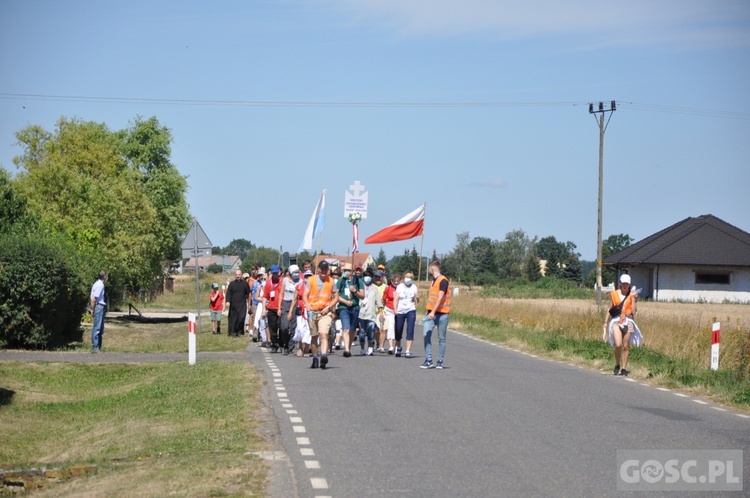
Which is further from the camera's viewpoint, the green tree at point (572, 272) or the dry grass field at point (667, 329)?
the green tree at point (572, 272)

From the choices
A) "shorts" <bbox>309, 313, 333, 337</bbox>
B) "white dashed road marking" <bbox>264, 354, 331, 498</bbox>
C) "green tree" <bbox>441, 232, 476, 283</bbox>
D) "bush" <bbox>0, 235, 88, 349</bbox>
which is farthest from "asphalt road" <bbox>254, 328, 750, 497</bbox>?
"green tree" <bbox>441, 232, 476, 283</bbox>

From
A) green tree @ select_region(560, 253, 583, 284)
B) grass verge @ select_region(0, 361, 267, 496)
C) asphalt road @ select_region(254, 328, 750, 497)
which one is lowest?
grass verge @ select_region(0, 361, 267, 496)

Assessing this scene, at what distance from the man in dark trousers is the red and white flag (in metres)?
6.59

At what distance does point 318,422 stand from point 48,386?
880 centimetres

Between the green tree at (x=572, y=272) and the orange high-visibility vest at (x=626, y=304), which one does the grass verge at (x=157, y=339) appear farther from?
the green tree at (x=572, y=272)

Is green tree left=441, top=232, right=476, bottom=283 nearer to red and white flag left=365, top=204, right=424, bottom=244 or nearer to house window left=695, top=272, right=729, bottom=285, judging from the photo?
house window left=695, top=272, right=729, bottom=285

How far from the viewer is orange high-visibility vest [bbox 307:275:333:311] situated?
21078 millimetres

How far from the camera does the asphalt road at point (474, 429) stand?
9.26 meters

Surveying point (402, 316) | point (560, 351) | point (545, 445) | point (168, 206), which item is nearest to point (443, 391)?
point (545, 445)

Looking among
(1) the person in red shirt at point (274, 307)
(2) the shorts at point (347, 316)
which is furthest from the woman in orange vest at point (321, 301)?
(1) the person in red shirt at point (274, 307)

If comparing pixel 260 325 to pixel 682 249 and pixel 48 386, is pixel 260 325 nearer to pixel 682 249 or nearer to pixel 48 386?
pixel 48 386

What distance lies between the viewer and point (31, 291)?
25.2 metres

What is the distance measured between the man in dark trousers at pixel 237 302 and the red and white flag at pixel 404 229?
659cm

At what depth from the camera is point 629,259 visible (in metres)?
71.2
